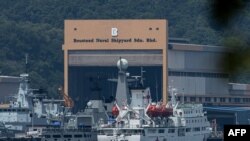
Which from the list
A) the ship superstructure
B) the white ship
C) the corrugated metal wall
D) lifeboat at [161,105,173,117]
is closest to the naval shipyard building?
the corrugated metal wall

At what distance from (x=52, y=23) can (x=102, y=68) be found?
56.6 meters

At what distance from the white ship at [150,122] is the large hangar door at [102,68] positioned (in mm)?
21033

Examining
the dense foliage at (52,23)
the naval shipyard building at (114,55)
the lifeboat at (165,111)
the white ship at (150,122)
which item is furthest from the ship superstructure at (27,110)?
the dense foliage at (52,23)

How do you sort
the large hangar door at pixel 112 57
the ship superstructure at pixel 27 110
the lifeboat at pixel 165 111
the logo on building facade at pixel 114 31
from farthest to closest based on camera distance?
the logo on building facade at pixel 114 31
the large hangar door at pixel 112 57
the ship superstructure at pixel 27 110
the lifeboat at pixel 165 111

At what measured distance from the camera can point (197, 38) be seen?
15475 centimetres

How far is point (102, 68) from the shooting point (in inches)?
4749

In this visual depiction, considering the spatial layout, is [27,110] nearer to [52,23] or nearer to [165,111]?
[165,111]

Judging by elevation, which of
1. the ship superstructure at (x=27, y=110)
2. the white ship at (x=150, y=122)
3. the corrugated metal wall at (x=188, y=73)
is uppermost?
the corrugated metal wall at (x=188, y=73)

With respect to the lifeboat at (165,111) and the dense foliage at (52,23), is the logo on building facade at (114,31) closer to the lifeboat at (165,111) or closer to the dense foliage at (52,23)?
the dense foliage at (52,23)

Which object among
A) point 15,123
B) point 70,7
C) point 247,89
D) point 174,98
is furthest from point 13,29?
point 174,98

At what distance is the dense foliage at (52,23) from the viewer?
151500mm

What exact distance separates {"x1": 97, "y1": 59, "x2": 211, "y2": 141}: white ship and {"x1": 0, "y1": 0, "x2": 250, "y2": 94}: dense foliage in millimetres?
42041

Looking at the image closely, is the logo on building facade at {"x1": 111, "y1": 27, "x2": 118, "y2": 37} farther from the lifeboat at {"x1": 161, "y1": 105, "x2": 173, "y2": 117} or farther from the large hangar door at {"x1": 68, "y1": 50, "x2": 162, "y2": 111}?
the lifeboat at {"x1": 161, "y1": 105, "x2": 173, "y2": 117}

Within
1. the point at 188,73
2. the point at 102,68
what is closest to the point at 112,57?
the point at 102,68
